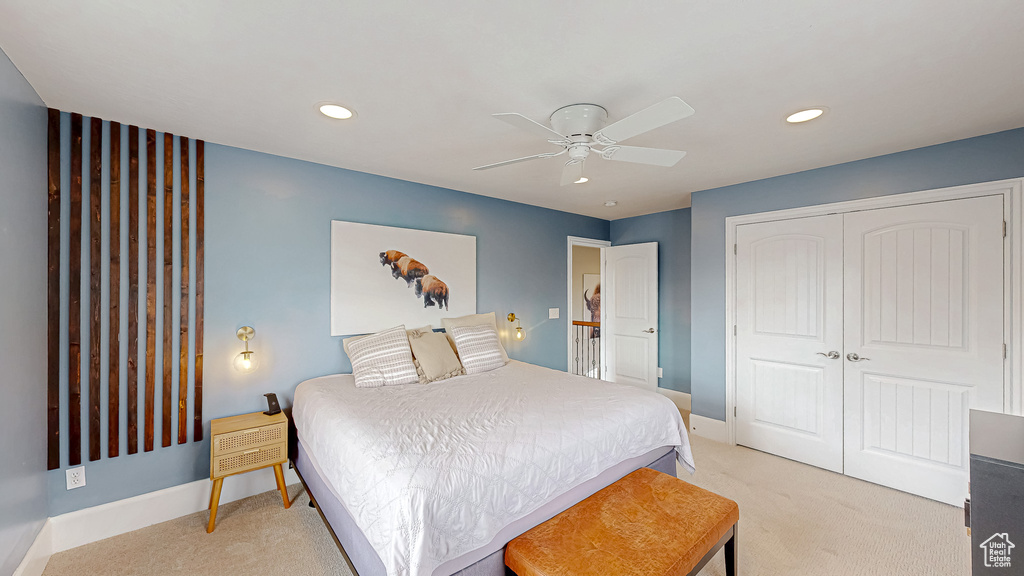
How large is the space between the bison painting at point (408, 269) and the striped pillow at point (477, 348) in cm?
57

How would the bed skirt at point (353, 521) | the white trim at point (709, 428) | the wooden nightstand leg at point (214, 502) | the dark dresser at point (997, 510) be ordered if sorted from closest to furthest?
the dark dresser at point (997, 510) < the bed skirt at point (353, 521) < the wooden nightstand leg at point (214, 502) < the white trim at point (709, 428)

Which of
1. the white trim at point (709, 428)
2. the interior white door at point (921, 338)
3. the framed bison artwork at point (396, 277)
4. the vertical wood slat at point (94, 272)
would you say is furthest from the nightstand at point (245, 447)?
the interior white door at point (921, 338)

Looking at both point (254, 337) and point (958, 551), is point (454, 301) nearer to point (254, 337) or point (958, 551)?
point (254, 337)

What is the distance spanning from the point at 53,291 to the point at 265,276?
3.23ft

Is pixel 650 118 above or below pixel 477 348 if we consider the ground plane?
above

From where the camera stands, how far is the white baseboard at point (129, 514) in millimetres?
2016

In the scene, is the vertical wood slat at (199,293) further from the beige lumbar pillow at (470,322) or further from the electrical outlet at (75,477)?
the beige lumbar pillow at (470,322)

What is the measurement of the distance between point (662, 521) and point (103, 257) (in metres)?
3.26

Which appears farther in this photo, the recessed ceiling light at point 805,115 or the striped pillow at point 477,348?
the striped pillow at point 477,348

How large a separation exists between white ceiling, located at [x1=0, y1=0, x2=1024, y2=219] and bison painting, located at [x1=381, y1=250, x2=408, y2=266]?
0.96 meters

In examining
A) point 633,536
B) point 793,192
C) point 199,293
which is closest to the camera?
point 633,536

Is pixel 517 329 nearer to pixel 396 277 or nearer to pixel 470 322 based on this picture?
pixel 470 322

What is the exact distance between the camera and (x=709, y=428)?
378 cm

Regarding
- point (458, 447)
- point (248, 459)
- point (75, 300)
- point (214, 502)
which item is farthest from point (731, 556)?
point (75, 300)
